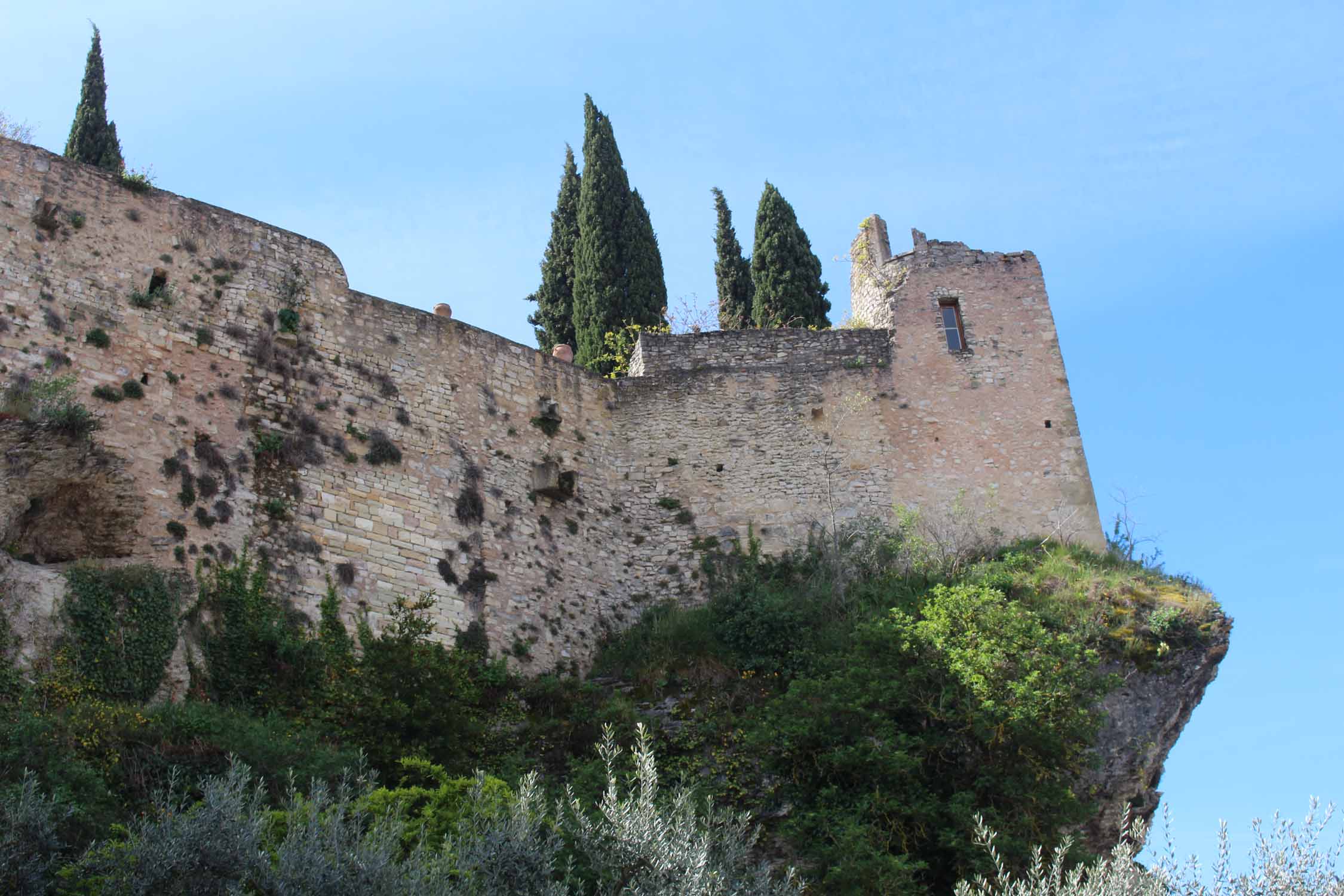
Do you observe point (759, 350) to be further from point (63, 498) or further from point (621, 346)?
point (63, 498)

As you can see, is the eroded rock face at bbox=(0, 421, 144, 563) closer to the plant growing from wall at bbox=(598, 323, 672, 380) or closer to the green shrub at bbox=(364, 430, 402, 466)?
the green shrub at bbox=(364, 430, 402, 466)

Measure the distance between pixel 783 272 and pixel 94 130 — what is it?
1158 cm

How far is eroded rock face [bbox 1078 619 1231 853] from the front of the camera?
15.3 metres

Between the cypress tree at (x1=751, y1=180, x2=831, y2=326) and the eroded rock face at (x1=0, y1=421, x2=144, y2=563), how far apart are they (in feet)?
41.8

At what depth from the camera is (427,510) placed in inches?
682

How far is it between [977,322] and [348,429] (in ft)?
30.3

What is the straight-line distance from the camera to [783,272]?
84.5ft

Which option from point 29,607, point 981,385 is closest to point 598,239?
point 981,385

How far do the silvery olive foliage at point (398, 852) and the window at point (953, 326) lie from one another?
11024 mm

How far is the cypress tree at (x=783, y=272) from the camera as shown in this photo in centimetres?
2538

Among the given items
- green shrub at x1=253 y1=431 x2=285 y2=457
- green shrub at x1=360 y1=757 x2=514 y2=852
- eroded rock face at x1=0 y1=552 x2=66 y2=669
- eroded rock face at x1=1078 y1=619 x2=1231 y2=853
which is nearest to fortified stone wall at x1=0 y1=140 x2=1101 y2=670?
green shrub at x1=253 y1=431 x2=285 y2=457

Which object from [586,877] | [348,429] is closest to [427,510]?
[348,429]

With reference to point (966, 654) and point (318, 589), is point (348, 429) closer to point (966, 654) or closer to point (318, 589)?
point (318, 589)

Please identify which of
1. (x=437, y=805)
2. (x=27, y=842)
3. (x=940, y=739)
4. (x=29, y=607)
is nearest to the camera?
(x=27, y=842)
